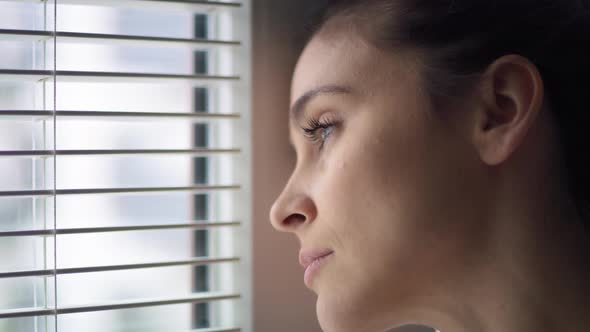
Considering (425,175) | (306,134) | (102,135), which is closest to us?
(425,175)

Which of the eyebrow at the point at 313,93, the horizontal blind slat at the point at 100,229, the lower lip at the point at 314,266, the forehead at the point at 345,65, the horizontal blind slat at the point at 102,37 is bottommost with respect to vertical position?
the lower lip at the point at 314,266

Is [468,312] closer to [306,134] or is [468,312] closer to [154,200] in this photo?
[306,134]

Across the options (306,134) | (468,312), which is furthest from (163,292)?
(468,312)

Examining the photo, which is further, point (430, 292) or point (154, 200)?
point (154, 200)

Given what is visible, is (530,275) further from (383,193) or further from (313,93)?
(313,93)

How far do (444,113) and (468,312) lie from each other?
0.28 metres

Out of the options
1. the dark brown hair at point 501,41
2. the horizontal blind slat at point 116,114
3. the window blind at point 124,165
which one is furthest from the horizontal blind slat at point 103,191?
the dark brown hair at point 501,41

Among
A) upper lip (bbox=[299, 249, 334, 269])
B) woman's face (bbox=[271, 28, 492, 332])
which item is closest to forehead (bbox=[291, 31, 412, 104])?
woman's face (bbox=[271, 28, 492, 332])

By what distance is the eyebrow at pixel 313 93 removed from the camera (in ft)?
3.15

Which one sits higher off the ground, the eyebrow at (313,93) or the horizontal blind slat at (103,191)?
the eyebrow at (313,93)

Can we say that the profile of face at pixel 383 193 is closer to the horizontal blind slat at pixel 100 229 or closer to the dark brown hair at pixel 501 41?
the dark brown hair at pixel 501 41

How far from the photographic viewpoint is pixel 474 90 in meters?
0.92

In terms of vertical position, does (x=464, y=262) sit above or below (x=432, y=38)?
below

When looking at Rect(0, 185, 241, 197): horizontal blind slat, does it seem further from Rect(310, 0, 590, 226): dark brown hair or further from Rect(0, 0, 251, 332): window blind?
Rect(310, 0, 590, 226): dark brown hair
